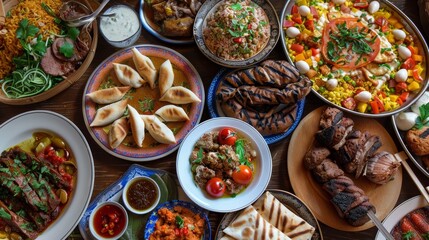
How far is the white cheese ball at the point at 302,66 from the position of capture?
365cm

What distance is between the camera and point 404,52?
382 cm

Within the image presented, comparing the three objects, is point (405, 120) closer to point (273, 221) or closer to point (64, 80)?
point (273, 221)

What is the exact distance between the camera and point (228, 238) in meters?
3.21

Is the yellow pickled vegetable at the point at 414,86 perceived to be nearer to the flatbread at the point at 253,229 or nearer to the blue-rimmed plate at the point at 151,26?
the flatbread at the point at 253,229

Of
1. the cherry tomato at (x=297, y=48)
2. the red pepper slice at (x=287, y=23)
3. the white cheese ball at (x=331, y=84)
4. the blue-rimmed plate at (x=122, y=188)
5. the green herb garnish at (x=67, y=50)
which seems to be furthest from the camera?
the red pepper slice at (x=287, y=23)

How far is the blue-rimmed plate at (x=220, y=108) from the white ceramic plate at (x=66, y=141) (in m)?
1.17

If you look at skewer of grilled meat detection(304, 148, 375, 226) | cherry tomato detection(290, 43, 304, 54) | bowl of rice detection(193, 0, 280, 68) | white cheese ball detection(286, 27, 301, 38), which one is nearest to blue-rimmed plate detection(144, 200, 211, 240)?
skewer of grilled meat detection(304, 148, 375, 226)

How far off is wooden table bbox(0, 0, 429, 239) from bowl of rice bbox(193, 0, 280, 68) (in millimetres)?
194

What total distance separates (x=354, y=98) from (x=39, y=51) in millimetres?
2975

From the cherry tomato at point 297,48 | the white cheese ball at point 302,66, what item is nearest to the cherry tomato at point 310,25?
the cherry tomato at point 297,48

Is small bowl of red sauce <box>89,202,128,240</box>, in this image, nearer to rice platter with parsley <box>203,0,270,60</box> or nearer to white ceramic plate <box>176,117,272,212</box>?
white ceramic plate <box>176,117,272,212</box>

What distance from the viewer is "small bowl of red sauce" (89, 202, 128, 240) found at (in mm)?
3154

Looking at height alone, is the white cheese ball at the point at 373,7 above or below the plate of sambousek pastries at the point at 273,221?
above

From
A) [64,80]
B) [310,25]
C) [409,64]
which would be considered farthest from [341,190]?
[64,80]
